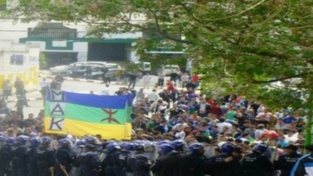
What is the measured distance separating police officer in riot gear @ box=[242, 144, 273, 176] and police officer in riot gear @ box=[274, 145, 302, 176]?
21 cm

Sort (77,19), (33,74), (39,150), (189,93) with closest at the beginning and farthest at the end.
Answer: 1. (77,19)
2. (39,150)
3. (189,93)
4. (33,74)

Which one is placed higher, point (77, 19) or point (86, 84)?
point (77, 19)

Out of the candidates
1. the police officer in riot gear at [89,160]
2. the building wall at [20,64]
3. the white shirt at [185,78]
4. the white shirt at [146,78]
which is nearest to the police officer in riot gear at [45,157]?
the police officer in riot gear at [89,160]

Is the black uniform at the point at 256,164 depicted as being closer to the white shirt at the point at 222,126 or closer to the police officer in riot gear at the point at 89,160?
the police officer in riot gear at the point at 89,160

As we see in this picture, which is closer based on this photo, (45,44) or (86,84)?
(86,84)

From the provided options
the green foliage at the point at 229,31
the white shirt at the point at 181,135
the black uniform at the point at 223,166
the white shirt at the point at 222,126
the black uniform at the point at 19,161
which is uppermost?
the green foliage at the point at 229,31

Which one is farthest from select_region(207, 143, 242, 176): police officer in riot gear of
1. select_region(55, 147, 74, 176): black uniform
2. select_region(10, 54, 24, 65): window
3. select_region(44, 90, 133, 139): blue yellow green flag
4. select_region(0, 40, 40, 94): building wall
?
select_region(10, 54, 24, 65): window

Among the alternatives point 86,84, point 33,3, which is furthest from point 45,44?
point 33,3

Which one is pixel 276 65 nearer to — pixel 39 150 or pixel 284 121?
pixel 39 150

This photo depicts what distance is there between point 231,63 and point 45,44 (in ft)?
121

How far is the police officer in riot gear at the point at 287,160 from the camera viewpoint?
14.5 metres

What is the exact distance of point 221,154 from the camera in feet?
49.4

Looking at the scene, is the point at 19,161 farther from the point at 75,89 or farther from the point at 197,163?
the point at 75,89

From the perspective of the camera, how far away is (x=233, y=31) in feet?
37.1
